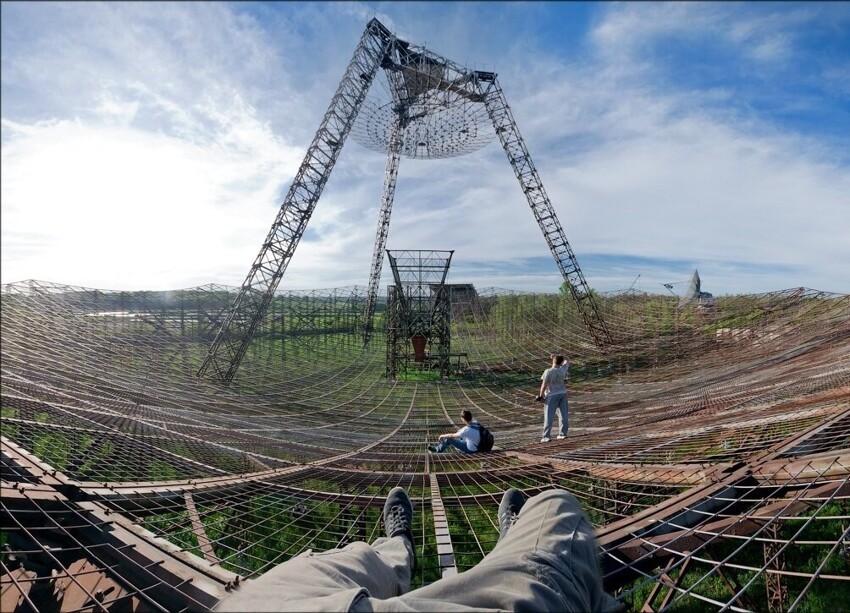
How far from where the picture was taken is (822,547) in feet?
7.70

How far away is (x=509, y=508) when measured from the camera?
73.4 inches

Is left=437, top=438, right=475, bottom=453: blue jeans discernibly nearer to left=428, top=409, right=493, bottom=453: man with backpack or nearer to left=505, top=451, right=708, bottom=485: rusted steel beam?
left=428, top=409, right=493, bottom=453: man with backpack

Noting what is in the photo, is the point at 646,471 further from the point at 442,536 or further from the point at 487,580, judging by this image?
the point at 487,580

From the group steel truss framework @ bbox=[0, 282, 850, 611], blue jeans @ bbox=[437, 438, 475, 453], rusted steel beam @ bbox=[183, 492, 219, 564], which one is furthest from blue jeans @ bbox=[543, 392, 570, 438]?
rusted steel beam @ bbox=[183, 492, 219, 564]

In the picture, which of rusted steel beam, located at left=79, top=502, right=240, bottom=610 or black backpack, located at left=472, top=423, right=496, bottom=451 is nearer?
rusted steel beam, located at left=79, top=502, right=240, bottom=610

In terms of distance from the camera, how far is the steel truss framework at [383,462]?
60.9 inches

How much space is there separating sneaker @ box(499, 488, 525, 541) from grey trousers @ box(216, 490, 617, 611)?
0.53 meters

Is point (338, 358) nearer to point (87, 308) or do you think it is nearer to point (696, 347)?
point (87, 308)

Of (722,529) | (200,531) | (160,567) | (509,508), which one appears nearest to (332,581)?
(160,567)

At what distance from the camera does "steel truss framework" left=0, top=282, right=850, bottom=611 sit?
5.08ft

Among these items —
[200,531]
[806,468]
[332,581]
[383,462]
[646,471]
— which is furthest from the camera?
[383,462]

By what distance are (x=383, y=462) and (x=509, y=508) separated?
1417 mm

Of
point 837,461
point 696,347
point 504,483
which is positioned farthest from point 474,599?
point 696,347

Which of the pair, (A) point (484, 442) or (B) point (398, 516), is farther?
(A) point (484, 442)
